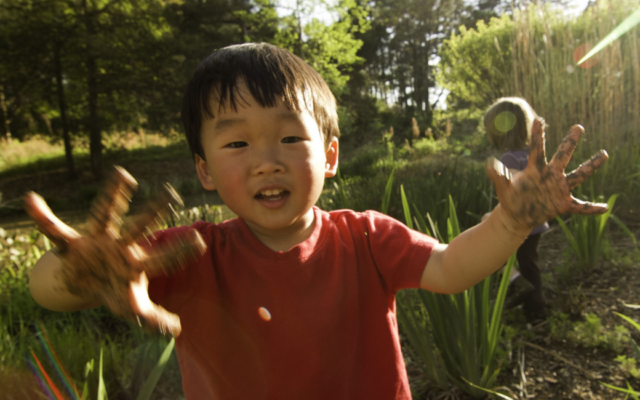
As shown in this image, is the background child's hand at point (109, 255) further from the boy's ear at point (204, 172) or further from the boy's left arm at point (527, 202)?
the boy's left arm at point (527, 202)

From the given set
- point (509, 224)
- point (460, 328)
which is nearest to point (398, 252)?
point (509, 224)

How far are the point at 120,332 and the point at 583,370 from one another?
2644 mm

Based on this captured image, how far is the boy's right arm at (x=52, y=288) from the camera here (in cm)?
83

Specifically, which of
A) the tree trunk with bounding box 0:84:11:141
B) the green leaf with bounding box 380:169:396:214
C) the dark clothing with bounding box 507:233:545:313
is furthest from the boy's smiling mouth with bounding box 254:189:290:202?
the tree trunk with bounding box 0:84:11:141

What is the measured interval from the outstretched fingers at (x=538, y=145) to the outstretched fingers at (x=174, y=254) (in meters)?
0.68

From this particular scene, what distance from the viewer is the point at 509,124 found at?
2.82m

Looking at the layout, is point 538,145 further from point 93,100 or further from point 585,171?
point 93,100

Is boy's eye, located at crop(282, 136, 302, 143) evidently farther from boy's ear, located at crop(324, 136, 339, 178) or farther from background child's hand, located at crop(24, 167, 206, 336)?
background child's hand, located at crop(24, 167, 206, 336)

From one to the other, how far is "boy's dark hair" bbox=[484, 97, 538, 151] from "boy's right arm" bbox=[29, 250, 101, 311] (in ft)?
8.82

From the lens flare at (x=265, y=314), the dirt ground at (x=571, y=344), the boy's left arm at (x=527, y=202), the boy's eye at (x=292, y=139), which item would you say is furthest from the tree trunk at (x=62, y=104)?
the boy's left arm at (x=527, y=202)

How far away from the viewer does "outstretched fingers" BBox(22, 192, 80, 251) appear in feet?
2.35

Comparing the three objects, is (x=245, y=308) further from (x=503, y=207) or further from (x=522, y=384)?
(x=522, y=384)

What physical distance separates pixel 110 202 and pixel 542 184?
82 cm

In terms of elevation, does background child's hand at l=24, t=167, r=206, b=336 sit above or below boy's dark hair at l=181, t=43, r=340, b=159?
below
